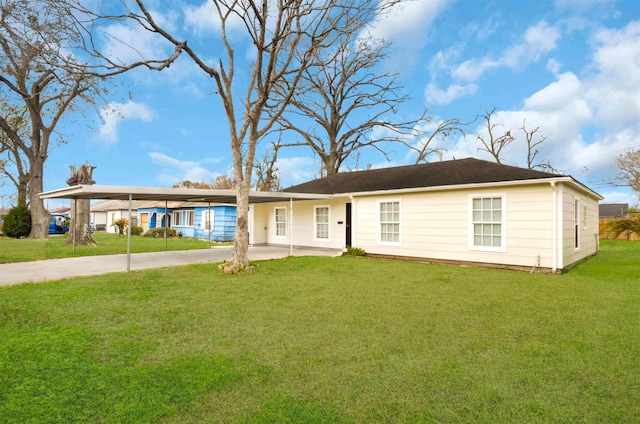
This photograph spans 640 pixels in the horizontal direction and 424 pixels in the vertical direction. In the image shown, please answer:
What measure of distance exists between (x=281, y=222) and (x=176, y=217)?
1356cm

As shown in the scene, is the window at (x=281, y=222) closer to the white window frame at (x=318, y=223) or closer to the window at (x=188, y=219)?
the white window frame at (x=318, y=223)

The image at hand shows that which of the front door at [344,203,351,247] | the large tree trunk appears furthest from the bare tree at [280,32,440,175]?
the large tree trunk

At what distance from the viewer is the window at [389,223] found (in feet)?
39.7

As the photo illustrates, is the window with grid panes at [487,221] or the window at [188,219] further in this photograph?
the window at [188,219]

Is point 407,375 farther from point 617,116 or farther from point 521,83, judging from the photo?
point 617,116

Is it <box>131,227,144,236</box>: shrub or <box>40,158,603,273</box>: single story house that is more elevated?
<box>40,158,603,273</box>: single story house

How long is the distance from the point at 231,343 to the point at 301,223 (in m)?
12.1

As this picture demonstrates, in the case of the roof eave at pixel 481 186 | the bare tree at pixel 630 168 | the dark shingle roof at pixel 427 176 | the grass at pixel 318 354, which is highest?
the bare tree at pixel 630 168

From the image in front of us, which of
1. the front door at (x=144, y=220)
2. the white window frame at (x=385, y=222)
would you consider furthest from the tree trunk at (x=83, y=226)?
the white window frame at (x=385, y=222)

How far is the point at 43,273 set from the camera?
8.67 m

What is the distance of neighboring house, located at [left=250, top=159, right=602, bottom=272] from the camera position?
906 centimetres

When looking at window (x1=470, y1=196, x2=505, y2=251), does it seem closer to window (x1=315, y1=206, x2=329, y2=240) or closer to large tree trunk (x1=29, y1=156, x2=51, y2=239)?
window (x1=315, y1=206, x2=329, y2=240)

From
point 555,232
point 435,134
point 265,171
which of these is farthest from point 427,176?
point 265,171

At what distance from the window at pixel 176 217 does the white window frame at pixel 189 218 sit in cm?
101
